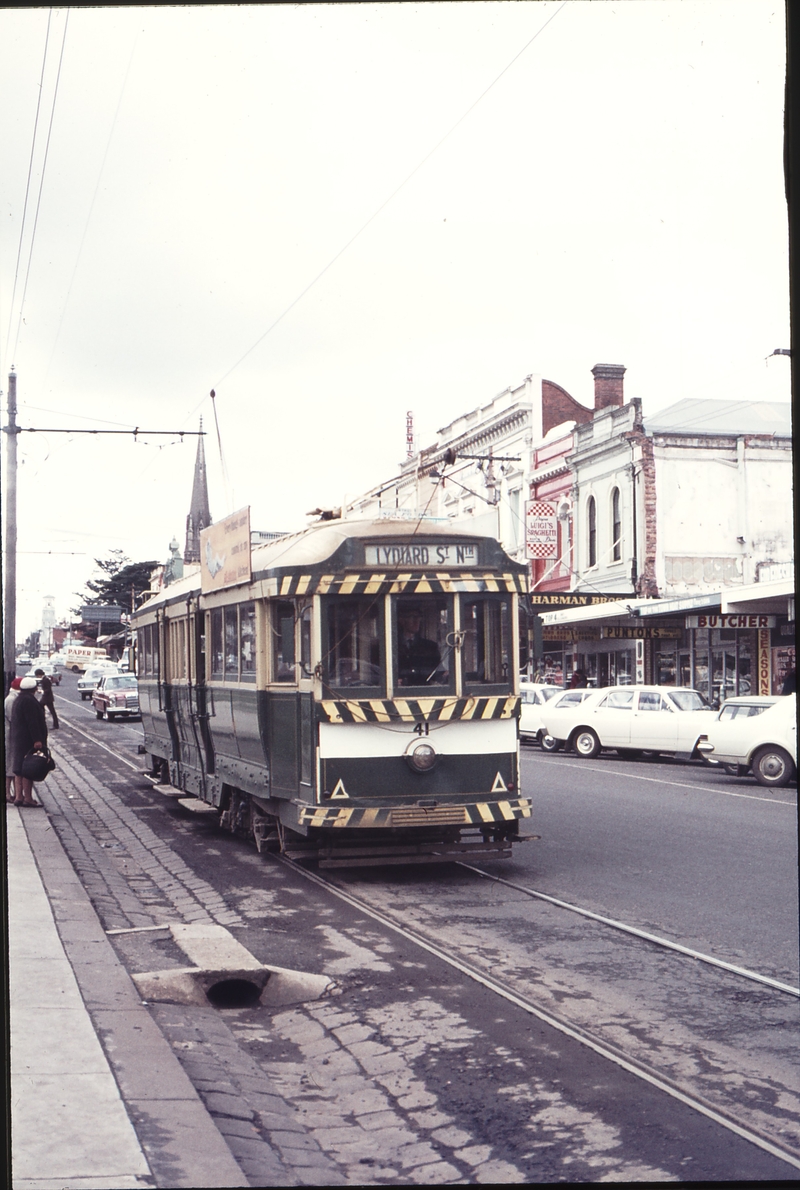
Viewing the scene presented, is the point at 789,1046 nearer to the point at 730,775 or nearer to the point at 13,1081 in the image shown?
the point at 13,1081

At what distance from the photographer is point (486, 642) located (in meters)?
10.7

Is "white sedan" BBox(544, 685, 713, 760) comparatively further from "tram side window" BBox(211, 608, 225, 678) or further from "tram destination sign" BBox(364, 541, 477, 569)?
"tram destination sign" BBox(364, 541, 477, 569)

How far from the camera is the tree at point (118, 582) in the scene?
104500 mm

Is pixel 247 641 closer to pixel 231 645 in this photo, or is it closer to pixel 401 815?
pixel 231 645

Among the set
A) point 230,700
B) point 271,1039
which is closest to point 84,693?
point 230,700

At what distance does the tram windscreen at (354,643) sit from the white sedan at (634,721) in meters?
13.8

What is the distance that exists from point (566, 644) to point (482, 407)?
1104cm

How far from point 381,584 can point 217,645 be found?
3.41 meters

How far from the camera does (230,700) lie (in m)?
12.5

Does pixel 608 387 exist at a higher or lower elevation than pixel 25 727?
higher

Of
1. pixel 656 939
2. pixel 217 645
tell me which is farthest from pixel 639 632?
pixel 656 939

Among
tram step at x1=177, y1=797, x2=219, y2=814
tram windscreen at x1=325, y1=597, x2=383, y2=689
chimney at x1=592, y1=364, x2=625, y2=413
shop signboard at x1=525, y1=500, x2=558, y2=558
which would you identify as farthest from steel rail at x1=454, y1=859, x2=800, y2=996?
chimney at x1=592, y1=364, x2=625, y2=413

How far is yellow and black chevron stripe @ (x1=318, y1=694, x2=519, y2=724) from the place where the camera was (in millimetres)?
10180

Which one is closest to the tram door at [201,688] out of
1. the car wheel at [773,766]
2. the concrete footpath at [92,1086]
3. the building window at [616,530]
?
the concrete footpath at [92,1086]
